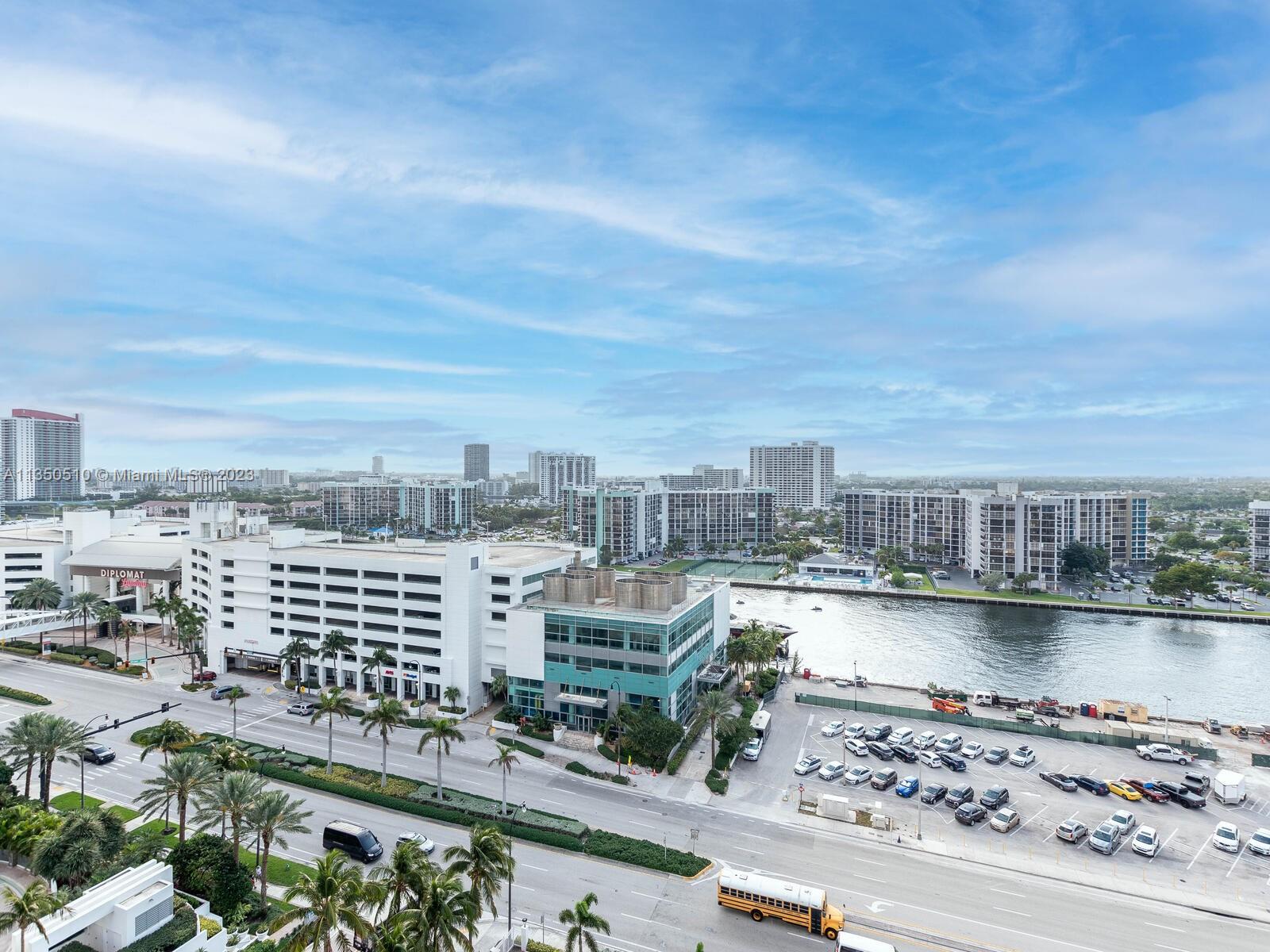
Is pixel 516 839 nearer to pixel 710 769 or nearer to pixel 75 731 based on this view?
pixel 710 769

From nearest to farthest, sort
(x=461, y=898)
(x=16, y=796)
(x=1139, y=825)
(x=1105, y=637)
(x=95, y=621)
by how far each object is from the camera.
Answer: (x=461, y=898) < (x=16, y=796) < (x=1139, y=825) < (x=95, y=621) < (x=1105, y=637)

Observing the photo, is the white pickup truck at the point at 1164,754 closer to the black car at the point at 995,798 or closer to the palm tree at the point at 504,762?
the black car at the point at 995,798

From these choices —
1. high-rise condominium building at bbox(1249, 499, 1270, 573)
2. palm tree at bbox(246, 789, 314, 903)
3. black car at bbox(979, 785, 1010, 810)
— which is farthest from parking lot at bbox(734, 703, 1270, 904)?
high-rise condominium building at bbox(1249, 499, 1270, 573)

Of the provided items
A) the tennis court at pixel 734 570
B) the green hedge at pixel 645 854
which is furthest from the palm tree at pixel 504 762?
the tennis court at pixel 734 570

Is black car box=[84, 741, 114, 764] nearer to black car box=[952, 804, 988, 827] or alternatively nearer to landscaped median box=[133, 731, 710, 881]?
landscaped median box=[133, 731, 710, 881]

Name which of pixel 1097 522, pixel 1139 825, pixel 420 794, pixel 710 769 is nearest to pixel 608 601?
pixel 710 769

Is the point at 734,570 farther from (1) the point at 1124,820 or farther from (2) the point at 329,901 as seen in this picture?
(2) the point at 329,901
